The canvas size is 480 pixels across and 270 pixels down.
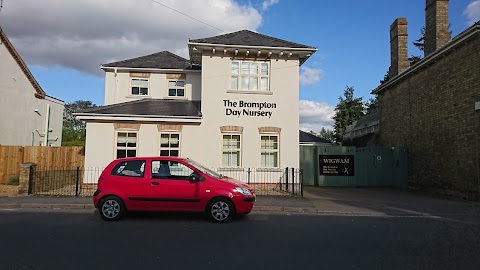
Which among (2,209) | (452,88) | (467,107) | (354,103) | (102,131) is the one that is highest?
(354,103)

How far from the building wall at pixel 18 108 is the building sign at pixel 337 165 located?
1972cm

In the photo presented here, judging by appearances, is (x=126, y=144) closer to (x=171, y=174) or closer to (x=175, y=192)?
(x=171, y=174)

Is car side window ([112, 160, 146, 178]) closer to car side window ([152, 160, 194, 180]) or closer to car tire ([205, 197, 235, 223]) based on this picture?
car side window ([152, 160, 194, 180])

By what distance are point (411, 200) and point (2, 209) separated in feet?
47.2

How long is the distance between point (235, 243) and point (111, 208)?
158 inches

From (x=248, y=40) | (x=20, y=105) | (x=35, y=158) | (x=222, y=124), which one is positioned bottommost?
(x=35, y=158)

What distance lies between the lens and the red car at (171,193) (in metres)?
9.53

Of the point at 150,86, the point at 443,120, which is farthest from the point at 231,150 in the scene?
the point at 443,120

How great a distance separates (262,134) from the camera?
17.2 metres

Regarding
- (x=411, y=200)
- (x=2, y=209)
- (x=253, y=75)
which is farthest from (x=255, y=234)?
(x=253, y=75)

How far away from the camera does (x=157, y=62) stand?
21.2 meters

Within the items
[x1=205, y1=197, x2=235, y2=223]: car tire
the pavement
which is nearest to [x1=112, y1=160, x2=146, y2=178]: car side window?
[x1=205, y1=197, x2=235, y2=223]: car tire

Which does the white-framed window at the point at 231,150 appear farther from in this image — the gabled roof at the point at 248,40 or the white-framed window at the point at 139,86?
the white-framed window at the point at 139,86

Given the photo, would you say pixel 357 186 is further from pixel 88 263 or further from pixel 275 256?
pixel 88 263
